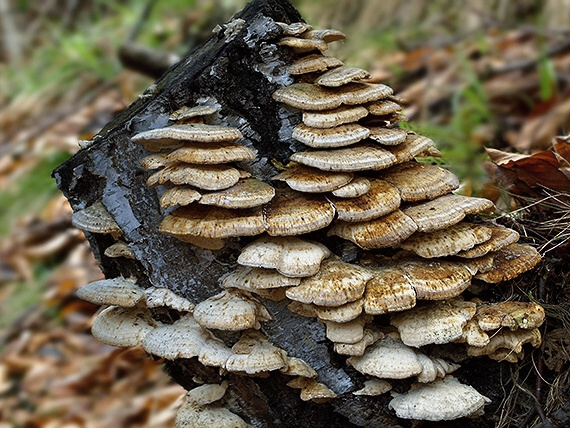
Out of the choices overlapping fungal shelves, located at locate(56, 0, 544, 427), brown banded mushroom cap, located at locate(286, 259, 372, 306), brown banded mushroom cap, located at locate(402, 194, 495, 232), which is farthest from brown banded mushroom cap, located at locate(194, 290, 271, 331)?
brown banded mushroom cap, located at locate(402, 194, 495, 232)

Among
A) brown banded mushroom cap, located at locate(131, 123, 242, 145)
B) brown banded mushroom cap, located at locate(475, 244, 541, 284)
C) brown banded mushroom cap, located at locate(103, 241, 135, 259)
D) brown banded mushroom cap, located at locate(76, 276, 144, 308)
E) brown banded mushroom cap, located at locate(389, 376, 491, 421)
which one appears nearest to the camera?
brown banded mushroom cap, located at locate(131, 123, 242, 145)

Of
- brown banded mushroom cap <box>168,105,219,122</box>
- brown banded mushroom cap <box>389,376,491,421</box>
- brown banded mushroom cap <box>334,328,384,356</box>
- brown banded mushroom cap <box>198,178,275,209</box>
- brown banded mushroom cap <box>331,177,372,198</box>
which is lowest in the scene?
brown banded mushroom cap <box>389,376,491,421</box>

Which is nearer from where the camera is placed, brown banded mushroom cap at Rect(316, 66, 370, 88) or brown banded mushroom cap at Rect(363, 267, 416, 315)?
brown banded mushroom cap at Rect(363, 267, 416, 315)

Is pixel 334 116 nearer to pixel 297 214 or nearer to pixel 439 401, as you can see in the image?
pixel 297 214

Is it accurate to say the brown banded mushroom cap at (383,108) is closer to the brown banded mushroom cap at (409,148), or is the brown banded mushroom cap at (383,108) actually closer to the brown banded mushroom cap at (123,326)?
the brown banded mushroom cap at (409,148)

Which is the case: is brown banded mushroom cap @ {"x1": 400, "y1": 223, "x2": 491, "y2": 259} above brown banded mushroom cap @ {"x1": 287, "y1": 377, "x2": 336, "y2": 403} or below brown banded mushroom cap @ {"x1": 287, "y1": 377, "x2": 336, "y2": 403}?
above

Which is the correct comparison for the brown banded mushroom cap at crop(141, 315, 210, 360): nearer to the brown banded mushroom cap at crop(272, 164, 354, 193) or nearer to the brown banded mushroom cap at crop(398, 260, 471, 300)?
the brown banded mushroom cap at crop(272, 164, 354, 193)
